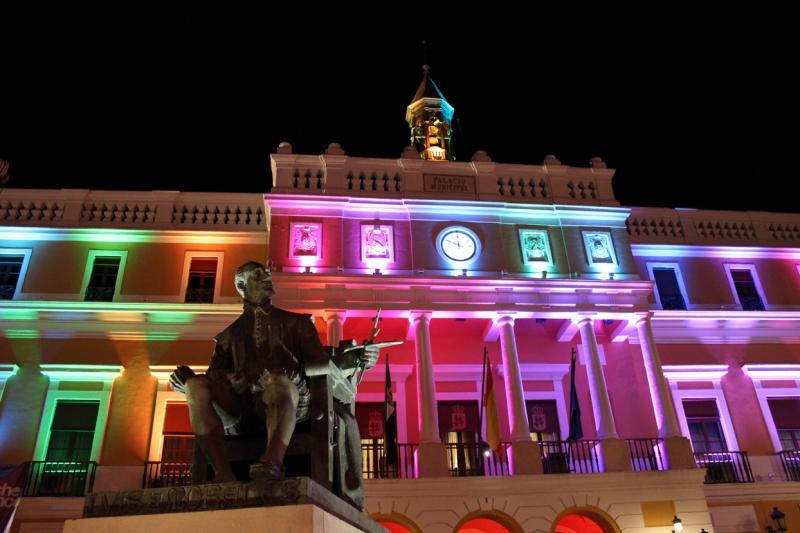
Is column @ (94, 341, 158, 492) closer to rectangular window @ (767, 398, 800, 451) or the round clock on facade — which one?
the round clock on facade

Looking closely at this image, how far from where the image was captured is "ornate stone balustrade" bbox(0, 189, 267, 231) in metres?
16.5

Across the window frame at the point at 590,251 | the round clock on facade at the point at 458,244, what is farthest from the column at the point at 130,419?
the window frame at the point at 590,251

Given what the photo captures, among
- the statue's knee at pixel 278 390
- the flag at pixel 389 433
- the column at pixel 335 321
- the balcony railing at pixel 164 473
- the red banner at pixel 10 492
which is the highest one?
the column at pixel 335 321

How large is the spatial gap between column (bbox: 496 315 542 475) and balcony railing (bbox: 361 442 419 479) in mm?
2167

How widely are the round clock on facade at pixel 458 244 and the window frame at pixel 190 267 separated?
544 cm

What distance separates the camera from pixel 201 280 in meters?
16.2

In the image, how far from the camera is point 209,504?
2.86 m

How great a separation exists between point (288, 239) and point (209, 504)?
12736 millimetres

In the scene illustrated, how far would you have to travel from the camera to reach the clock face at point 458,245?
15.8 m

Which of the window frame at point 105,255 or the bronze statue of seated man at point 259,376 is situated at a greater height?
the window frame at point 105,255

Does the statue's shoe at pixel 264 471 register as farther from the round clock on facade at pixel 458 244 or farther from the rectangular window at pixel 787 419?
the rectangular window at pixel 787 419

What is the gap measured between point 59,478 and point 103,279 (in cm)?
473

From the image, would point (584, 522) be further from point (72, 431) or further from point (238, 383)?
point (238, 383)

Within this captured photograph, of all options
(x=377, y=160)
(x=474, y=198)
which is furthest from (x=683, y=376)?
(x=377, y=160)
